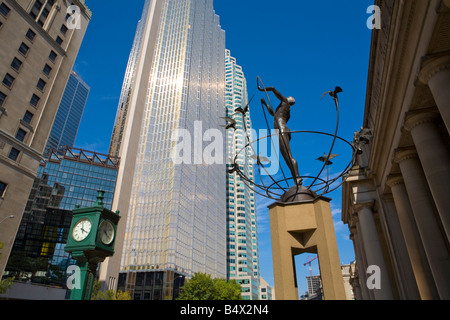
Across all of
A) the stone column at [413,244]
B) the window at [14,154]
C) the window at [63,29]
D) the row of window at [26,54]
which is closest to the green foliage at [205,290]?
the window at [14,154]

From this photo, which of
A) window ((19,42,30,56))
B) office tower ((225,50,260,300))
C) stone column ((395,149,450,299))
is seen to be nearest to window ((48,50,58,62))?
window ((19,42,30,56))

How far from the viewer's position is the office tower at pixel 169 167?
7081 centimetres

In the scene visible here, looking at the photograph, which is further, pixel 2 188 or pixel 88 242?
pixel 2 188

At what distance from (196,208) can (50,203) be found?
39010 mm

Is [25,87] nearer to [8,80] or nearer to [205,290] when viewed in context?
[8,80]

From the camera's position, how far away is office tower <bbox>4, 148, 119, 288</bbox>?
2564 inches

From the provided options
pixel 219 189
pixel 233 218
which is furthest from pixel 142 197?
pixel 233 218

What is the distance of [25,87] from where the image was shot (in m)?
39.0

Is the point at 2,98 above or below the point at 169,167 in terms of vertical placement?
below

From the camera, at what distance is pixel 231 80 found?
172 m

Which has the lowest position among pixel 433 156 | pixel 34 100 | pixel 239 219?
pixel 433 156

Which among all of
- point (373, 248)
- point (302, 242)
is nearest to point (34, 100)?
point (373, 248)

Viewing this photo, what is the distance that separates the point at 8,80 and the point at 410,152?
44769 millimetres

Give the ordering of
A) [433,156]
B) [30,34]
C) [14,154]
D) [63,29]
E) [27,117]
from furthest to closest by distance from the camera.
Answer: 1. [63,29]
2. [30,34]
3. [27,117]
4. [14,154]
5. [433,156]
